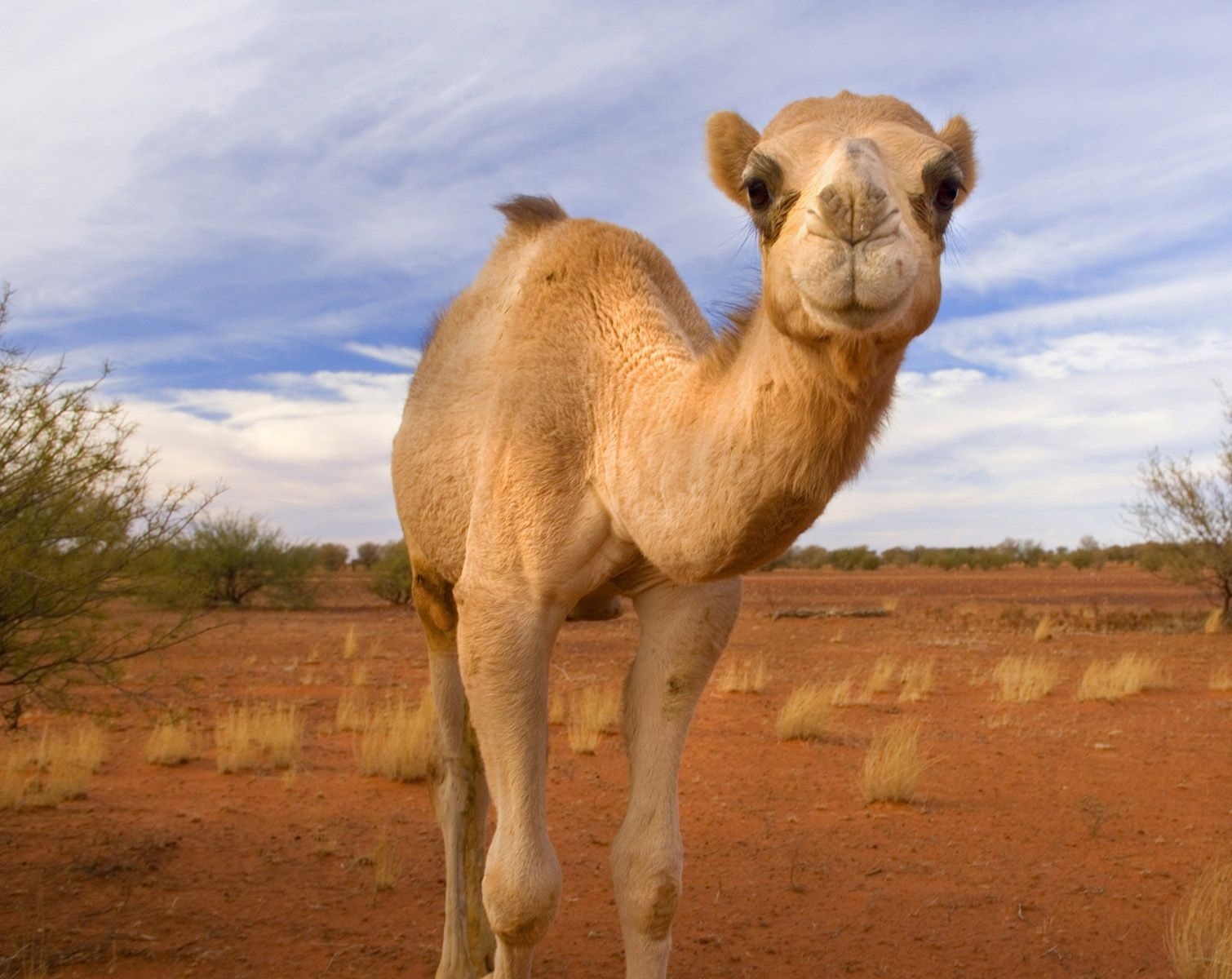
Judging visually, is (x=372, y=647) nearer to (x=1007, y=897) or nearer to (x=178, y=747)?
(x=178, y=747)

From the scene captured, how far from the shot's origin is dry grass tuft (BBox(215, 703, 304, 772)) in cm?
1081

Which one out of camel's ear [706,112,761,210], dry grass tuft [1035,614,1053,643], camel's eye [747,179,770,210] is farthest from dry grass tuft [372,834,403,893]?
dry grass tuft [1035,614,1053,643]

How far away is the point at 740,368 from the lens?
3.46 metres

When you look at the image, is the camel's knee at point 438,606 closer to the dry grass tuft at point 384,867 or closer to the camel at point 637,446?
the camel at point 637,446

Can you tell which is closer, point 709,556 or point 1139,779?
point 709,556

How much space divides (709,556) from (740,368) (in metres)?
0.56

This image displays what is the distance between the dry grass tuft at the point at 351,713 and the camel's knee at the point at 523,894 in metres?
8.86

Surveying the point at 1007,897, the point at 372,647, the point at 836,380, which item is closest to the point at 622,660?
the point at 372,647

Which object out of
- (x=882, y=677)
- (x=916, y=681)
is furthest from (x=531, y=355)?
(x=916, y=681)

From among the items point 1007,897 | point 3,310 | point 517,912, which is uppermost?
point 3,310

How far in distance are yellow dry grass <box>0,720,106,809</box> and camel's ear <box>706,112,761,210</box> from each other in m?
8.03

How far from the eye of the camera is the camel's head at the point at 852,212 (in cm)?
259

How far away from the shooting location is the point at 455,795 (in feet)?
19.3

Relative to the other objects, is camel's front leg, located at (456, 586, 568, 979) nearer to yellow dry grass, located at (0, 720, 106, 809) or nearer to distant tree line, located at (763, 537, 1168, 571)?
yellow dry grass, located at (0, 720, 106, 809)
